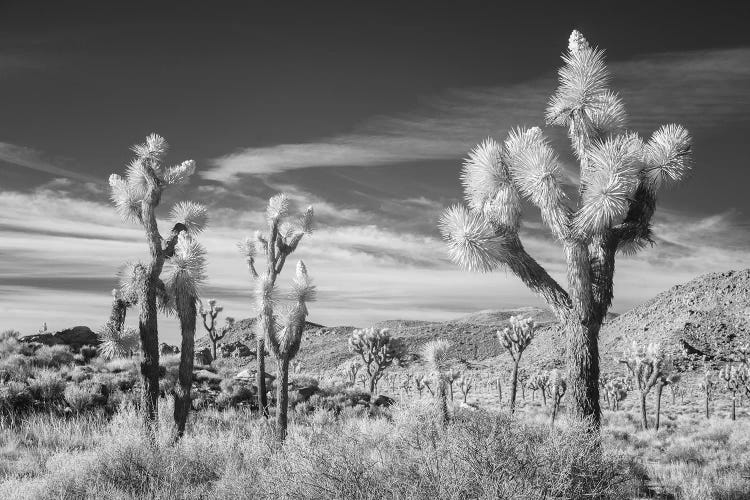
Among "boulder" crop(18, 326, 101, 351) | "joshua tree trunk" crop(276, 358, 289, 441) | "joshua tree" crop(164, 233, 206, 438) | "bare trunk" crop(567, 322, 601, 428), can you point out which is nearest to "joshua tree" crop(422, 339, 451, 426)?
"bare trunk" crop(567, 322, 601, 428)

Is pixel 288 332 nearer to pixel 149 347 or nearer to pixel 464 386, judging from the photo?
pixel 149 347

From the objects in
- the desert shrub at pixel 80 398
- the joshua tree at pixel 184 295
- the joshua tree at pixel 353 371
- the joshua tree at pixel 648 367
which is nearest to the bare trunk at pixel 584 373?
the joshua tree at pixel 184 295

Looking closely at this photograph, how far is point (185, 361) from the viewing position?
48.8ft

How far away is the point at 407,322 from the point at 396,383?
4866 centimetres

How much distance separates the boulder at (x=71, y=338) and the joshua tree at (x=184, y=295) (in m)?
14.8

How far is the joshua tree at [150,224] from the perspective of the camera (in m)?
13.8

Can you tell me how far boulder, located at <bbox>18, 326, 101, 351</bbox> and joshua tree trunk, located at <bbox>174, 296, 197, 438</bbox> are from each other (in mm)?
14771

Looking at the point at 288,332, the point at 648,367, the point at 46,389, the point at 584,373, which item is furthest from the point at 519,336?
the point at 46,389

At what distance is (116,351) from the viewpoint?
2297 centimetres

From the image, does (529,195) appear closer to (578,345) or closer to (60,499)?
(578,345)

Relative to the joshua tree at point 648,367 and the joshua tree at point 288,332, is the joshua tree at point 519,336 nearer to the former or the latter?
the joshua tree at point 648,367

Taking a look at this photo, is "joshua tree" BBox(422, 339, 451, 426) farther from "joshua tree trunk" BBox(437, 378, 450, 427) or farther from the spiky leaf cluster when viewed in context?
the spiky leaf cluster

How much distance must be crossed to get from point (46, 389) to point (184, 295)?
237 inches

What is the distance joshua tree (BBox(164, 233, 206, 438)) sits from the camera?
47.1 feet
